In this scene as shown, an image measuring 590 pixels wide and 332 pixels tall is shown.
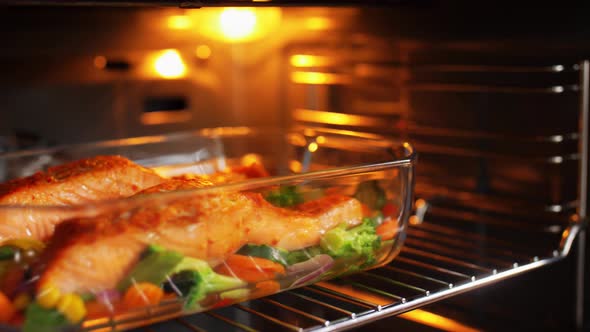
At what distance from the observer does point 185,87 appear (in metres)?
1.59

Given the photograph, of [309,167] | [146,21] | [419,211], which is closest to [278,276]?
[309,167]

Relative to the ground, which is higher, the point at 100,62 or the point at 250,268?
the point at 100,62

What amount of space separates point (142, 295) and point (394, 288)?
342mm

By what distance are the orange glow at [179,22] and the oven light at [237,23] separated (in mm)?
88

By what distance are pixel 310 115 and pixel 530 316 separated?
62cm

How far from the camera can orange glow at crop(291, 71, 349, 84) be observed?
1533 mm

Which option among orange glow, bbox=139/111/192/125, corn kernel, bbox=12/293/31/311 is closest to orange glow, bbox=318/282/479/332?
corn kernel, bbox=12/293/31/311

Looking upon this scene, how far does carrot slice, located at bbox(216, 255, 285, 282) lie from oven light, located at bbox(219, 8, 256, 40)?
34.2 inches

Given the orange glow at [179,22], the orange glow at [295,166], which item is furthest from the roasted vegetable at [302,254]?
the orange glow at [179,22]

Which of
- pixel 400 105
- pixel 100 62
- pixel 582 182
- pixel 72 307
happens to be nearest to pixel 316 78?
pixel 400 105

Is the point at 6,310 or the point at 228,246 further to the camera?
the point at 228,246

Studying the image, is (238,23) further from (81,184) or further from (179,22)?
(81,184)

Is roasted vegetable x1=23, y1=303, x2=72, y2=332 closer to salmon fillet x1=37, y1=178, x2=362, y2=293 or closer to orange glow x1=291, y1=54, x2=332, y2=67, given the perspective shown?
salmon fillet x1=37, y1=178, x2=362, y2=293

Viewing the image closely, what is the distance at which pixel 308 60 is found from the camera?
158 centimetres
